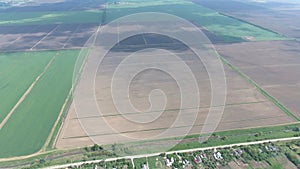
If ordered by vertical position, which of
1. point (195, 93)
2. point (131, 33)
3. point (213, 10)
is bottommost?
point (195, 93)

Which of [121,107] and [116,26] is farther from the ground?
[116,26]

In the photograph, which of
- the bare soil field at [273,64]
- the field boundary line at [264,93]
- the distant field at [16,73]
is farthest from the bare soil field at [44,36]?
the bare soil field at [273,64]

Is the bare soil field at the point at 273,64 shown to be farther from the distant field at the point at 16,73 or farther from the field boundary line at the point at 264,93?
the distant field at the point at 16,73

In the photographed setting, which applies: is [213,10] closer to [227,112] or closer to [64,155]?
[227,112]

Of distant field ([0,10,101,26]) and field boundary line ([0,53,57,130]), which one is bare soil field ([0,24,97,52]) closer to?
distant field ([0,10,101,26])

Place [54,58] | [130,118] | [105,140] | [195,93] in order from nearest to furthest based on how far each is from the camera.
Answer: [105,140], [130,118], [195,93], [54,58]

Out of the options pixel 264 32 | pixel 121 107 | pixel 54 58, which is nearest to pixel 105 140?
pixel 121 107
